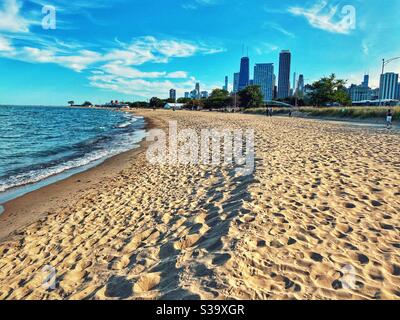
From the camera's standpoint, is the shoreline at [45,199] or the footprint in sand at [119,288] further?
the shoreline at [45,199]

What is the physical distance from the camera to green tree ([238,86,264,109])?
98188 mm

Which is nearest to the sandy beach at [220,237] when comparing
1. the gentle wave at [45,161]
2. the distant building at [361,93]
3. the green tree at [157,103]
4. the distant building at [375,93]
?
the gentle wave at [45,161]

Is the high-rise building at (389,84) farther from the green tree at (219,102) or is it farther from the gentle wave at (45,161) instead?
the gentle wave at (45,161)

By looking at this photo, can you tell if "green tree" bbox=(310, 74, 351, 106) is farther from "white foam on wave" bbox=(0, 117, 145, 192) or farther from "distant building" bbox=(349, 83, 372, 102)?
"distant building" bbox=(349, 83, 372, 102)

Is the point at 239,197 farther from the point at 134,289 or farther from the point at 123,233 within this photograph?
the point at 134,289

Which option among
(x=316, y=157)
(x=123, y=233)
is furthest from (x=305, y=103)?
(x=123, y=233)

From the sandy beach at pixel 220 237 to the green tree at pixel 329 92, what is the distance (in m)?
74.5

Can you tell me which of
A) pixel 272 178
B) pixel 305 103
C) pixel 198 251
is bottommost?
pixel 198 251

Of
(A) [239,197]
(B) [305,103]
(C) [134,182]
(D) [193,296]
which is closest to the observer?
(D) [193,296]

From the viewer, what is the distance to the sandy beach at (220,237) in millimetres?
2865

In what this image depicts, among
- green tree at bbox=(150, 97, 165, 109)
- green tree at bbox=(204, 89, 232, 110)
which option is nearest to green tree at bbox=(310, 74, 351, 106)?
green tree at bbox=(204, 89, 232, 110)

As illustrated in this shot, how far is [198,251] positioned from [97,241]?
214cm

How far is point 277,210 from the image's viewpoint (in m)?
4.65

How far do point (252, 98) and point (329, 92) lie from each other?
100 feet
